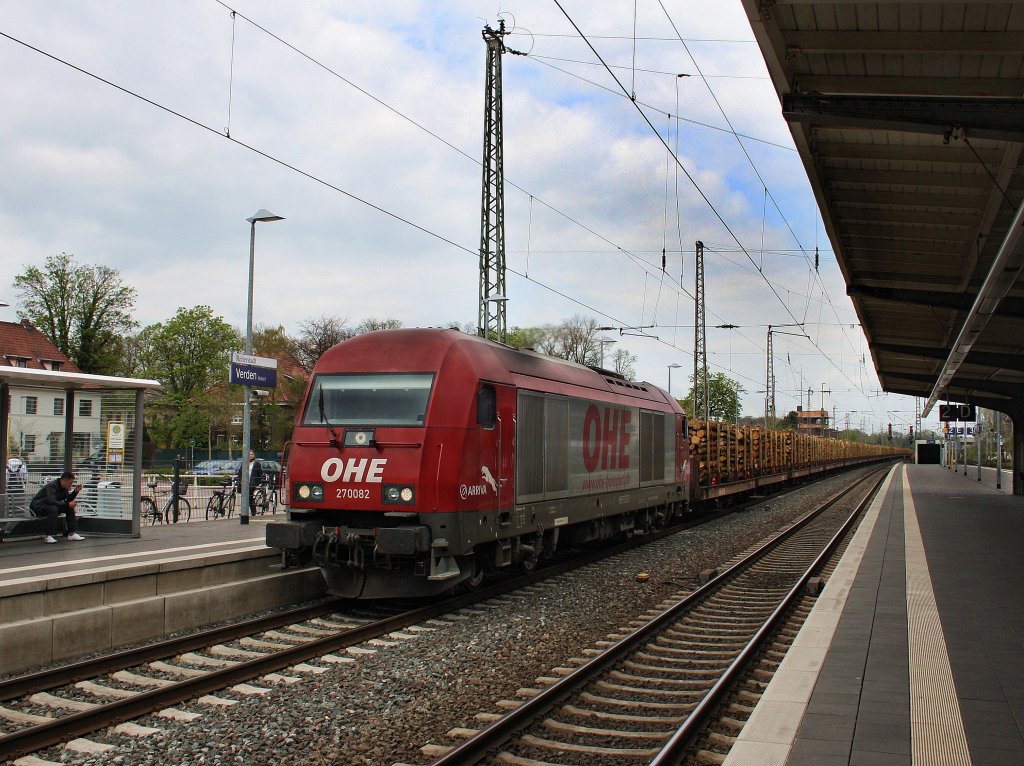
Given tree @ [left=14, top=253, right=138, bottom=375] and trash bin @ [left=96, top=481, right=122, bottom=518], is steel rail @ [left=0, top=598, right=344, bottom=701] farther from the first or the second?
tree @ [left=14, top=253, right=138, bottom=375]

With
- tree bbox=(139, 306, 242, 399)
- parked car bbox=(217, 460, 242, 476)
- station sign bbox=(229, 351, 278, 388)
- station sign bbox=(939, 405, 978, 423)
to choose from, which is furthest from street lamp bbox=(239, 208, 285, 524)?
tree bbox=(139, 306, 242, 399)

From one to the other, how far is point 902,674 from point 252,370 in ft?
40.1

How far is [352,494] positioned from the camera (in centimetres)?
971

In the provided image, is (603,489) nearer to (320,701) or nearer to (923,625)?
(923,625)

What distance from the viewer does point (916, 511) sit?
24016 millimetres

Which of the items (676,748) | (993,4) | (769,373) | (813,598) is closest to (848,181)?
(993,4)

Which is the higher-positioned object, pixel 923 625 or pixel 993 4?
pixel 993 4

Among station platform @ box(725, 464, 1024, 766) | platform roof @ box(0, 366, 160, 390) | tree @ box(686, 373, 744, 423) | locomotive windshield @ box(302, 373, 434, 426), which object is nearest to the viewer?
station platform @ box(725, 464, 1024, 766)

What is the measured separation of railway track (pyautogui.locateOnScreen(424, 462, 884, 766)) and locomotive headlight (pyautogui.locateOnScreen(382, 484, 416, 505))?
8.28 feet

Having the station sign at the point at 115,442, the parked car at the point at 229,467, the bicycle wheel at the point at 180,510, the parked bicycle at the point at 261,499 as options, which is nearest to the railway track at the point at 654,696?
the station sign at the point at 115,442

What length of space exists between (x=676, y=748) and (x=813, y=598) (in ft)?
21.5

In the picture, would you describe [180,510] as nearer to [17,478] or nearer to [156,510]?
[156,510]

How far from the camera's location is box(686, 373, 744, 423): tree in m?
73.4

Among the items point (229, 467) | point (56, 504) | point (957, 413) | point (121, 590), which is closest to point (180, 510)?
point (56, 504)
